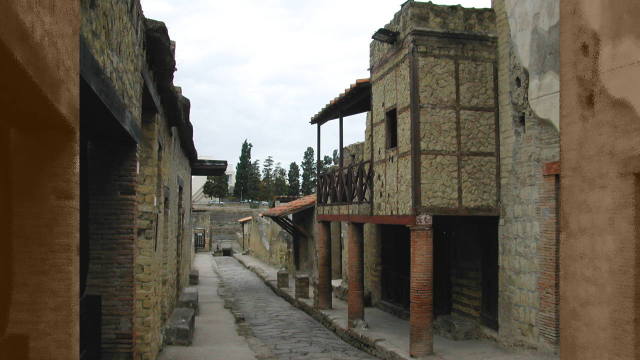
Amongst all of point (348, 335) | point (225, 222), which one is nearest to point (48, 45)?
point (348, 335)

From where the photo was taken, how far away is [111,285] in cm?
629

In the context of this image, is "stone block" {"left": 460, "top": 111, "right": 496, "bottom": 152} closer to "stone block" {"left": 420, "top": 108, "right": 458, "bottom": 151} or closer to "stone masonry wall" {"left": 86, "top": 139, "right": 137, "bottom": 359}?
"stone block" {"left": 420, "top": 108, "right": 458, "bottom": 151}

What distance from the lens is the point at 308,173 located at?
242ft

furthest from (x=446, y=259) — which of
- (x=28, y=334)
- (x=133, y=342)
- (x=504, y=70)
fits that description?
(x=28, y=334)

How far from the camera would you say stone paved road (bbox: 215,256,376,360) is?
11.3 metres

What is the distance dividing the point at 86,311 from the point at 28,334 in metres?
3.36

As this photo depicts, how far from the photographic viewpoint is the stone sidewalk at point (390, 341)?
969 cm

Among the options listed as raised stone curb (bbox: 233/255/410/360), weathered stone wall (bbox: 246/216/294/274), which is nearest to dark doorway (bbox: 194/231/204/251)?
weathered stone wall (bbox: 246/216/294/274)

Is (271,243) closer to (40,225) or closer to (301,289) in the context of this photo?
(301,289)

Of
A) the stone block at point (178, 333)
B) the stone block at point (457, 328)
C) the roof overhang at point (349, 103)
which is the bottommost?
the stone block at point (457, 328)

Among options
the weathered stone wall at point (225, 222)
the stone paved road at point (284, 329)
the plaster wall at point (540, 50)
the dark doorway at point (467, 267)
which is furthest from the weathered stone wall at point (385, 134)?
the weathered stone wall at point (225, 222)

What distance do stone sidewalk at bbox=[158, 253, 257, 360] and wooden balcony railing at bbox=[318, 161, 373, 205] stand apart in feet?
12.8

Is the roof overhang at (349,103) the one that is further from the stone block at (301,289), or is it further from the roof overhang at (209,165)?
the roof overhang at (209,165)

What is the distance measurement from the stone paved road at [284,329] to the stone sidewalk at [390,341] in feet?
0.73
